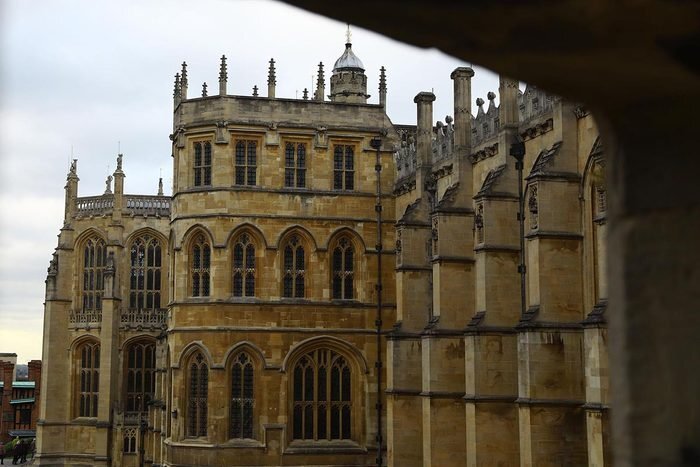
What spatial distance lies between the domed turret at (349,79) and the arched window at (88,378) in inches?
659

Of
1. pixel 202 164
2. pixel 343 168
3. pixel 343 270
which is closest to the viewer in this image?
pixel 202 164

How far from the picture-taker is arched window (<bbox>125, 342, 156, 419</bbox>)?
52375 millimetres

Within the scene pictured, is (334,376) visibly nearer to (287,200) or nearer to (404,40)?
(287,200)

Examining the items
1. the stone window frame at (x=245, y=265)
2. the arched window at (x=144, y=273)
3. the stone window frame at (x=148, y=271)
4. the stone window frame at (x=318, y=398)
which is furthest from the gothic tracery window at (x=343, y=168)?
the arched window at (x=144, y=273)

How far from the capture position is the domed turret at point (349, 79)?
174 feet

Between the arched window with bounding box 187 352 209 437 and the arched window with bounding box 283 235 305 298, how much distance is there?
3.38 metres

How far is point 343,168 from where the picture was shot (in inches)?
1394

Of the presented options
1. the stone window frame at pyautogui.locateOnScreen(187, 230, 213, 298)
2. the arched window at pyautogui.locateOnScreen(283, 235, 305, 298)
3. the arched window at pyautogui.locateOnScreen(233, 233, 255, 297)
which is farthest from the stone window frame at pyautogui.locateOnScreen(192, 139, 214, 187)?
the arched window at pyautogui.locateOnScreen(283, 235, 305, 298)

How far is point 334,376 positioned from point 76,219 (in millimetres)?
24037

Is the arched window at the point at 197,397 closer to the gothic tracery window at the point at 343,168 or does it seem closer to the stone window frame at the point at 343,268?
the stone window frame at the point at 343,268

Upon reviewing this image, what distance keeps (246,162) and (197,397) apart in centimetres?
736

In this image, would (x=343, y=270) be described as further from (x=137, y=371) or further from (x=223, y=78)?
(x=137, y=371)

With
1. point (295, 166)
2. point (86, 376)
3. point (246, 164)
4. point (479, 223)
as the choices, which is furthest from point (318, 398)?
point (86, 376)

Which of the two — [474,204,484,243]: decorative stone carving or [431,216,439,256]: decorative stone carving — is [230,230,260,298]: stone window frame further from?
[474,204,484,243]: decorative stone carving
